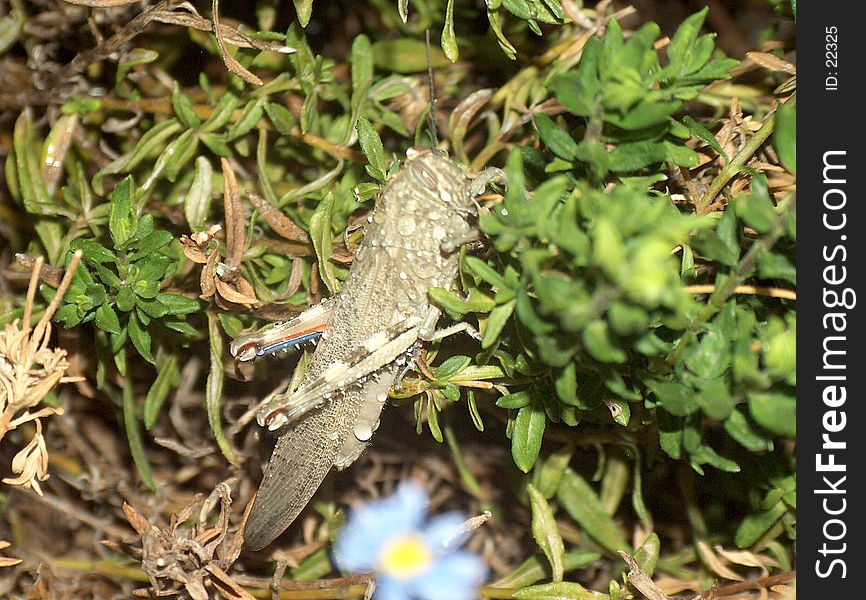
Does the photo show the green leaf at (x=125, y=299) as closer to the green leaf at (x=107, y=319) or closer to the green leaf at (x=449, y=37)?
the green leaf at (x=107, y=319)

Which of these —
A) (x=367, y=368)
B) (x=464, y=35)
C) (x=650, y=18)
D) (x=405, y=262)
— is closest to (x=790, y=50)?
(x=650, y=18)

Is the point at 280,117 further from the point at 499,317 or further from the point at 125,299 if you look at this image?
the point at 499,317

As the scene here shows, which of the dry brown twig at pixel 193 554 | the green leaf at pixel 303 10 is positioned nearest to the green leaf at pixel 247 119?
the green leaf at pixel 303 10

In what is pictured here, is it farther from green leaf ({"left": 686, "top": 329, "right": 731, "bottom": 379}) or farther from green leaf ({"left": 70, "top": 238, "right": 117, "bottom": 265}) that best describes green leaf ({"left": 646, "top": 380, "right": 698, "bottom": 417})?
green leaf ({"left": 70, "top": 238, "right": 117, "bottom": 265})

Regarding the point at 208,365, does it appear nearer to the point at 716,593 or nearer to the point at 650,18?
the point at 716,593

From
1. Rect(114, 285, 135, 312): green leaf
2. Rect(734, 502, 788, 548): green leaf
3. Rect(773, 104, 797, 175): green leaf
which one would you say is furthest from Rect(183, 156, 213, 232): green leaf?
Rect(734, 502, 788, 548): green leaf

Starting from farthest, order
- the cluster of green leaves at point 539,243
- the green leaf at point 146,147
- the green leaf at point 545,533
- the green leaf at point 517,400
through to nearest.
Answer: the green leaf at point 146,147 → the green leaf at point 545,533 → the green leaf at point 517,400 → the cluster of green leaves at point 539,243
